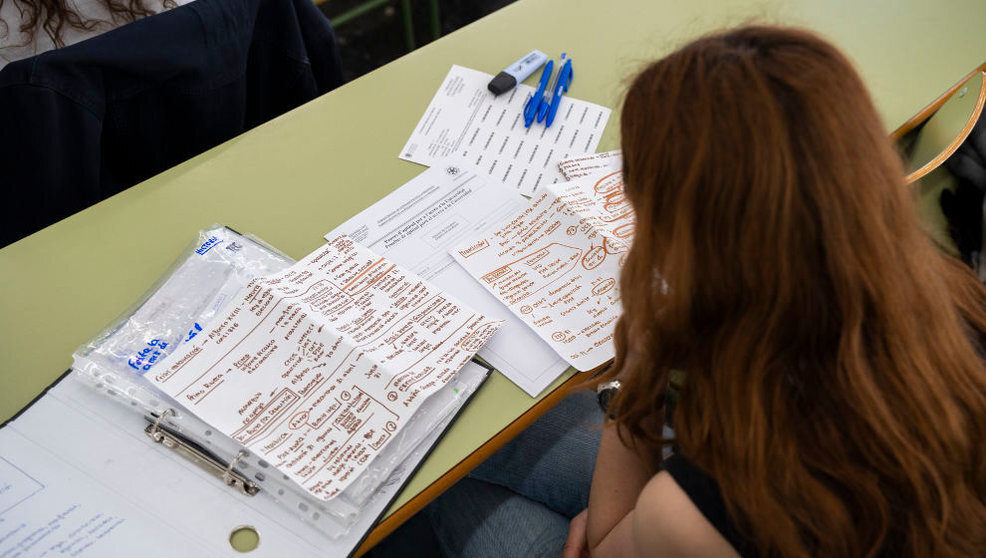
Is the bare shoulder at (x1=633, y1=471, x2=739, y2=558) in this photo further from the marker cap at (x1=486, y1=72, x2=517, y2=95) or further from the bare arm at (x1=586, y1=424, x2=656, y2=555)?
the marker cap at (x1=486, y1=72, x2=517, y2=95)

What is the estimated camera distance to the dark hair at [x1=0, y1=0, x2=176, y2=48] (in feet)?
3.56

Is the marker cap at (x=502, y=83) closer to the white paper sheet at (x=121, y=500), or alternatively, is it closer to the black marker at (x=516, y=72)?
the black marker at (x=516, y=72)

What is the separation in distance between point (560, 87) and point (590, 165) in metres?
0.19

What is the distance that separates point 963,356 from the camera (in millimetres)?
601

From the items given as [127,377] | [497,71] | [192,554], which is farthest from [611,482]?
[497,71]

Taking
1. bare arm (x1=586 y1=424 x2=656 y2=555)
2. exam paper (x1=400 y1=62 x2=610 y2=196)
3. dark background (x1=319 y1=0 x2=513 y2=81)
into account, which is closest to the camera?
bare arm (x1=586 y1=424 x2=656 y2=555)

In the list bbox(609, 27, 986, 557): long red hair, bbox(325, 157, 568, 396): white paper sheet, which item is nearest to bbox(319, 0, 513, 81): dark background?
bbox(325, 157, 568, 396): white paper sheet

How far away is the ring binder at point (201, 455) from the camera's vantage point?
2.27 feet

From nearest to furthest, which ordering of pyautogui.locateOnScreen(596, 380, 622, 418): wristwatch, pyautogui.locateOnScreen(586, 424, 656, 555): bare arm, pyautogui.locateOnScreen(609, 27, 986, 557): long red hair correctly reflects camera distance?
1. pyautogui.locateOnScreen(609, 27, 986, 557): long red hair
2. pyautogui.locateOnScreen(586, 424, 656, 555): bare arm
3. pyautogui.locateOnScreen(596, 380, 622, 418): wristwatch

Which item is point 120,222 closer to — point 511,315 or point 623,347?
point 511,315

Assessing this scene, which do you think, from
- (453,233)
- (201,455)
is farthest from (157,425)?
(453,233)

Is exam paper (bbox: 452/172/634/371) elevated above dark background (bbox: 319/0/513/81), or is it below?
below

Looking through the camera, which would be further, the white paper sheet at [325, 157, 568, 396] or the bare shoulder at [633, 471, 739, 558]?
the white paper sheet at [325, 157, 568, 396]

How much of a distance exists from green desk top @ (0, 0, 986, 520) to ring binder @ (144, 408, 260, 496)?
0.56 feet
